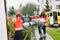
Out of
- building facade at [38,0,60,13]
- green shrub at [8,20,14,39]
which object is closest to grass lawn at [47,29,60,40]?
building facade at [38,0,60,13]

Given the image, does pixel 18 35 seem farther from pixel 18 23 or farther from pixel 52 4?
pixel 52 4

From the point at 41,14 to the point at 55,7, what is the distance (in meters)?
0.12

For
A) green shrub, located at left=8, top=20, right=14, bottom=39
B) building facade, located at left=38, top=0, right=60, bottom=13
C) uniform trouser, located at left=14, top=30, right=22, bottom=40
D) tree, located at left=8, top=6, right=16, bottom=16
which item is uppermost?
building facade, located at left=38, top=0, right=60, bottom=13

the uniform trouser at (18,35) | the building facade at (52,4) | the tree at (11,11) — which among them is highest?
the building facade at (52,4)

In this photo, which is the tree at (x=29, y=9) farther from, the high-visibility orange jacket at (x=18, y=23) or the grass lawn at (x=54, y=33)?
the grass lawn at (x=54, y=33)

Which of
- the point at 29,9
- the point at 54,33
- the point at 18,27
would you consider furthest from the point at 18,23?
the point at 54,33

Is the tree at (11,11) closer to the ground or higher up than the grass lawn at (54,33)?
higher up

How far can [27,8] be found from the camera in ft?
3.95

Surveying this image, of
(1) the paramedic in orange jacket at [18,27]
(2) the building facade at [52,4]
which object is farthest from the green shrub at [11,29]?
(2) the building facade at [52,4]

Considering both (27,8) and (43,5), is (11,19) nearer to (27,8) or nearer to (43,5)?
(27,8)

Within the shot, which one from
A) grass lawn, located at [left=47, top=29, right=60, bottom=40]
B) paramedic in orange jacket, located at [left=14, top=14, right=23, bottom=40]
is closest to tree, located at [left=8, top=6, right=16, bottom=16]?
paramedic in orange jacket, located at [left=14, top=14, right=23, bottom=40]

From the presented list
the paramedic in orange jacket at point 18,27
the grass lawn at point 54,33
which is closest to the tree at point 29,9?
the paramedic in orange jacket at point 18,27

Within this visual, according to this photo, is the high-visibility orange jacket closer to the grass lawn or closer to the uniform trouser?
the uniform trouser

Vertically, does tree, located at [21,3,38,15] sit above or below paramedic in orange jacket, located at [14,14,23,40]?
above
